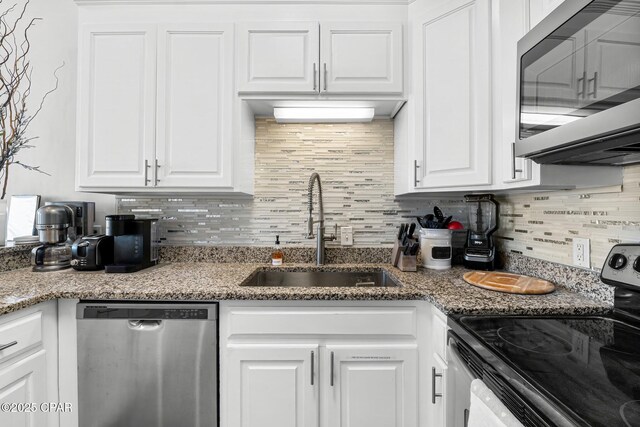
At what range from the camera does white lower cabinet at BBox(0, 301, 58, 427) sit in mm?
1113

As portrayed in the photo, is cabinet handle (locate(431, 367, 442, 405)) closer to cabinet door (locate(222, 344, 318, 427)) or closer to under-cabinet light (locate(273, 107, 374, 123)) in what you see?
cabinet door (locate(222, 344, 318, 427))

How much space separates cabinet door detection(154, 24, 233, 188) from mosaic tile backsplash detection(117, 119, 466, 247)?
0.35 meters

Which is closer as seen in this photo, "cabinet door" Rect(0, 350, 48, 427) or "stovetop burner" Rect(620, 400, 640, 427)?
"stovetop burner" Rect(620, 400, 640, 427)

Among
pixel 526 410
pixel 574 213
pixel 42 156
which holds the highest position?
pixel 42 156

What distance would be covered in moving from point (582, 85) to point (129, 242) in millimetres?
1962

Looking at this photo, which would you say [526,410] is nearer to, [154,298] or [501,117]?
[501,117]

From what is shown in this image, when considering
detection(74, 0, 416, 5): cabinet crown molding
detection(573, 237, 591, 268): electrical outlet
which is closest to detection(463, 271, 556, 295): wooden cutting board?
detection(573, 237, 591, 268): electrical outlet

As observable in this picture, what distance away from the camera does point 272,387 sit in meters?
1.29

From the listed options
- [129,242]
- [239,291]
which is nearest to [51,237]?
[129,242]

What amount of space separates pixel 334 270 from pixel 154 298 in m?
0.94

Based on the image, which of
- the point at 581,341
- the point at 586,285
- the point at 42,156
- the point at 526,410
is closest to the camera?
the point at 526,410

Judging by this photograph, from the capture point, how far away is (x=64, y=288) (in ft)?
4.29

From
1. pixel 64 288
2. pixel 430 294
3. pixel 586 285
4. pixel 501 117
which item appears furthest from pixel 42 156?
pixel 586 285

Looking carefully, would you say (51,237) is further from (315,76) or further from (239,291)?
(315,76)
